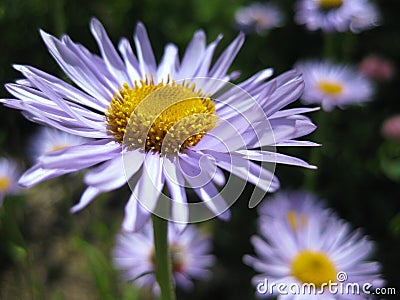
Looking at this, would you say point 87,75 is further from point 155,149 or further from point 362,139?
point 362,139

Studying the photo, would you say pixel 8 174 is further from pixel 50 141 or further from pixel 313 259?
pixel 313 259

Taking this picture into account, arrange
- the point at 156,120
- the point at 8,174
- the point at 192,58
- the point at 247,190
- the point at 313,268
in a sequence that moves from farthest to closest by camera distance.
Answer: the point at 247,190 < the point at 8,174 < the point at 313,268 < the point at 192,58 < the point at 156,120

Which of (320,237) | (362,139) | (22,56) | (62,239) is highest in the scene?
(22,56)

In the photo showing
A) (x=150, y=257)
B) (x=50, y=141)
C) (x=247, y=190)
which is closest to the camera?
(x=150, y=257)

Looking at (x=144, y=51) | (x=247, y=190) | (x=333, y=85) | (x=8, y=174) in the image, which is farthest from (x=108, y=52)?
(x=333, y=85)

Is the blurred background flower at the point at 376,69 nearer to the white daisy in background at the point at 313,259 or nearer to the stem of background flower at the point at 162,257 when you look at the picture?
the white daisy in background at the point at 313,259

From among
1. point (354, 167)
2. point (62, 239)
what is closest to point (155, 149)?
point (354, 167)
